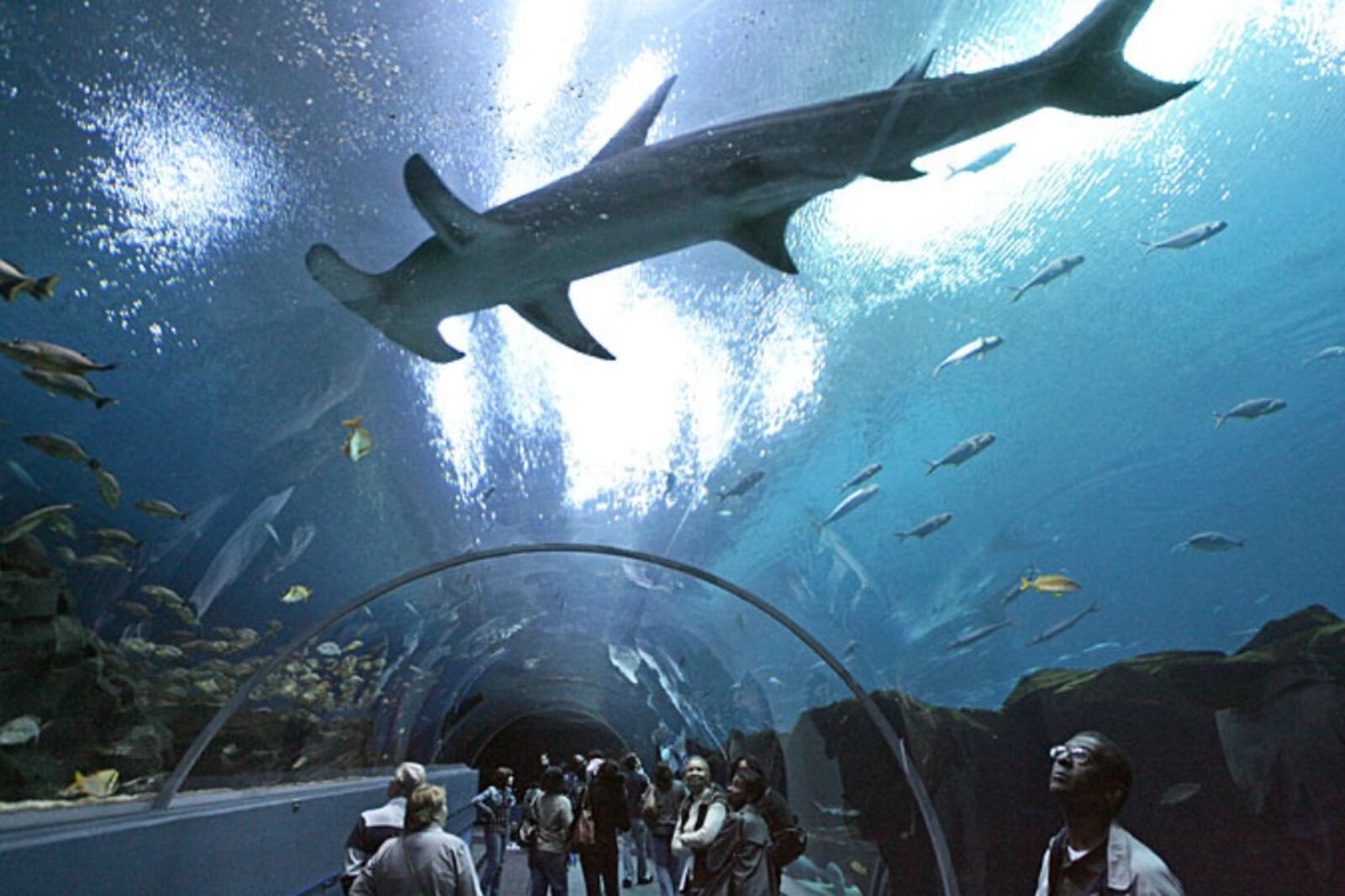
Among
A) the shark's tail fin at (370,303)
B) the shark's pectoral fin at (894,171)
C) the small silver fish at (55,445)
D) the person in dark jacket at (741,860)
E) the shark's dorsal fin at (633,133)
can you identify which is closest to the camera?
the shark's pectoral fin at (894,171)

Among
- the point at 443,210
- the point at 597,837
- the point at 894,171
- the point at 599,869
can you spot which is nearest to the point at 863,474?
the point at 597,837

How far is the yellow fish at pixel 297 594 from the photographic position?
→ 8562 millimetres

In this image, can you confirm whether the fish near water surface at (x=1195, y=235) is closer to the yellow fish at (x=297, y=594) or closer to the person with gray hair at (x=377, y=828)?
the person with gray hair at (x=377, y=828)

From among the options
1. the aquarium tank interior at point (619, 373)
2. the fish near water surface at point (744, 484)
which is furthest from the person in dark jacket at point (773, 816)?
the fish near water surface at point (744, 484)

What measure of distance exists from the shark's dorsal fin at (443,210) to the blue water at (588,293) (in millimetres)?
920

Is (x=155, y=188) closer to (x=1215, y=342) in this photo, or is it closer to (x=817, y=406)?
(x=817, y=406)

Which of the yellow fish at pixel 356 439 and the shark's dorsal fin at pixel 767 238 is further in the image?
the yellow fish at pixel 356 439

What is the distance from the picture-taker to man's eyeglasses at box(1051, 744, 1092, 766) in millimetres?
2207

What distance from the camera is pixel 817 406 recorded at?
8.56 meters

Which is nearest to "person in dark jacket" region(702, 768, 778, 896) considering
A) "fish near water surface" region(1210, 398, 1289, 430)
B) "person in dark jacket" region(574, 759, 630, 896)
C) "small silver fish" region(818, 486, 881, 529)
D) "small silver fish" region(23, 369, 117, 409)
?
"person in dark jacket" region(574, 759, 630, 896)

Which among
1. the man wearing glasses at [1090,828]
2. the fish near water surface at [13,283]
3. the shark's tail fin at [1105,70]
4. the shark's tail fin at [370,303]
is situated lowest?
the man wearing glasses at [1090,828]

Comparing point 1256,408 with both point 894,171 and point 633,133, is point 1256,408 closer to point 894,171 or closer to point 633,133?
point 894,171

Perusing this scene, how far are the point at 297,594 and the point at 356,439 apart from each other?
3.22 m

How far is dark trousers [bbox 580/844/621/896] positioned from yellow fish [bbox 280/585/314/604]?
13.2 feet
